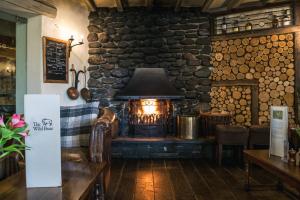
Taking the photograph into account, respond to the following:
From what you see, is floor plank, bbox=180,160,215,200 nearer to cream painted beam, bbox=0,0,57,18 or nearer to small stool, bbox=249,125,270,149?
small stool, bbox=249,125,270,149

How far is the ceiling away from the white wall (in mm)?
298

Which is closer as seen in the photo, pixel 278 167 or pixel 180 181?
pixel 278 167

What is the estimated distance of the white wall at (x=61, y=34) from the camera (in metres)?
3.97

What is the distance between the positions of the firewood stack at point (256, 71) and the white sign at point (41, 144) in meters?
3.89

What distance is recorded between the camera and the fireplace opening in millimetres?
4730

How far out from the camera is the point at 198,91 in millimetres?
5055

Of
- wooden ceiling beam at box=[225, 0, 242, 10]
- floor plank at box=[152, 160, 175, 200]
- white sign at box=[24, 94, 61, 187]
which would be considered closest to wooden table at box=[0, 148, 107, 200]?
white sign at box=[24, 94, 61, 187]

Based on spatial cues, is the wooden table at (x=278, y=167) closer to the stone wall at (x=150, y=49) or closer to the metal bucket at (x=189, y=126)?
the metal bucket at (x=189, y=126)

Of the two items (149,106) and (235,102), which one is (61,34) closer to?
(149,106)

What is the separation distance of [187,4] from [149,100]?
1.82 meters

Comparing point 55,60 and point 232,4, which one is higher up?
point 232,4

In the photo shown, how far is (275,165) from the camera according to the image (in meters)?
2.35

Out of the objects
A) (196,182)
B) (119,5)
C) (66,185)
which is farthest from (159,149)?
(66,185)

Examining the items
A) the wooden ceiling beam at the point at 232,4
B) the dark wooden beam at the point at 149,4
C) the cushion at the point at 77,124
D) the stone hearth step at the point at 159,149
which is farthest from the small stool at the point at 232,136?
the dark wooden beam at the point at 149,4
